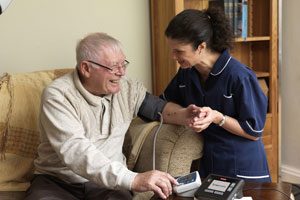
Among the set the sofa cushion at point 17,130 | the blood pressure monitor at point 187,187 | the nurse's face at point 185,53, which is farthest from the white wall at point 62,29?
the blood pressure monitor at point 187,187

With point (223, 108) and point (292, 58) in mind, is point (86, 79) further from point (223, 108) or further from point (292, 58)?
point (292, 58)

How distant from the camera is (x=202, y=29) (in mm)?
1737

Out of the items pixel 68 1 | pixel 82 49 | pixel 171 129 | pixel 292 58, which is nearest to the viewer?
pixel 82 49

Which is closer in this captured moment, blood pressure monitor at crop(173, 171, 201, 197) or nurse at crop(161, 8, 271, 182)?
blood pressure monitor at crop(173, 171, 201, 197)

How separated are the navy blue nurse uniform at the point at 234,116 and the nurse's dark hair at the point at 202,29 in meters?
0.06

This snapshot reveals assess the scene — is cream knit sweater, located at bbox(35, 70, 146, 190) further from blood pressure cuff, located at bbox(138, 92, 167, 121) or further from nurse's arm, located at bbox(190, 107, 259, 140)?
nurse's arm, located at bbox(190, 107, 259, 140)

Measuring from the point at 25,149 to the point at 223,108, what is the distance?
0.87 m

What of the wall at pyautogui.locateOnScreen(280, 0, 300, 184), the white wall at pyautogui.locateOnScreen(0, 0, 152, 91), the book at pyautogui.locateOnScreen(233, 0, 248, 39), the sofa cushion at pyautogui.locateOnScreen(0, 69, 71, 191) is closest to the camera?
the sofa cushion at pyautogui.locateOnScreen(0, 69, 71, 191)

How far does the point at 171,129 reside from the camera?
181cm

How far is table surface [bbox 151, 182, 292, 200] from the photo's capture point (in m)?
1.34

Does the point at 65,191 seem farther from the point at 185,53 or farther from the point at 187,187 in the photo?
the point at 185,53

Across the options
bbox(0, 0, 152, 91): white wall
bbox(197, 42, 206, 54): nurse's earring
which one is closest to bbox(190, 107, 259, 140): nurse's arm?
bbox(197, 42, 206, 54): nurse's earring

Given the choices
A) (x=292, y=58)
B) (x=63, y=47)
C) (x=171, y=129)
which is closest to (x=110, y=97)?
(x=171, y=129)

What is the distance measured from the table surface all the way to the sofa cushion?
0.72m
